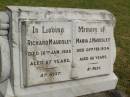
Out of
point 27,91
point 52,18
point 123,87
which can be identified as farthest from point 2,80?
point 123,87

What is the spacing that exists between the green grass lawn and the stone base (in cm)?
68

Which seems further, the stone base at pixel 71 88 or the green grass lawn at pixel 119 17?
the green grass lawn at pixel 119 17

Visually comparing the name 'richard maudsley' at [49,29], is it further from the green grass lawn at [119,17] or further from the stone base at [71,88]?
the green grass lawn at [119,17]

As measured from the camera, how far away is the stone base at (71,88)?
369 cm

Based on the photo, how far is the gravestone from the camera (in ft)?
11.8

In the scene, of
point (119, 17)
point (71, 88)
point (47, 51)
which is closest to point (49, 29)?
point (47, 51)

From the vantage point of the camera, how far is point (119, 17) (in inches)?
382

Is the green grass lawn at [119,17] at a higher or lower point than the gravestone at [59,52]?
lower

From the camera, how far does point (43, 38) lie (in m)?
3.72

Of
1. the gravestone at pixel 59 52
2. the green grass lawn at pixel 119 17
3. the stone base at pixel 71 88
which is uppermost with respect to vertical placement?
the gravestone at pixel 59 52

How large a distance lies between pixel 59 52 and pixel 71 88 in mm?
486

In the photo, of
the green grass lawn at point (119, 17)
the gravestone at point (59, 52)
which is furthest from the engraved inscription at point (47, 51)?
the green grass lawn at point (119, 17)

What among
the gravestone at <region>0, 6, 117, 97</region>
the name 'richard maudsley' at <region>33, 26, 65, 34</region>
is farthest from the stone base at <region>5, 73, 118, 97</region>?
the name 'richard maudsley' at <region>33, 26, 65, 34</region>

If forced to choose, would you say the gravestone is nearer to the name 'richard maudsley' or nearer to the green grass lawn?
the name 'richard maudsley'
